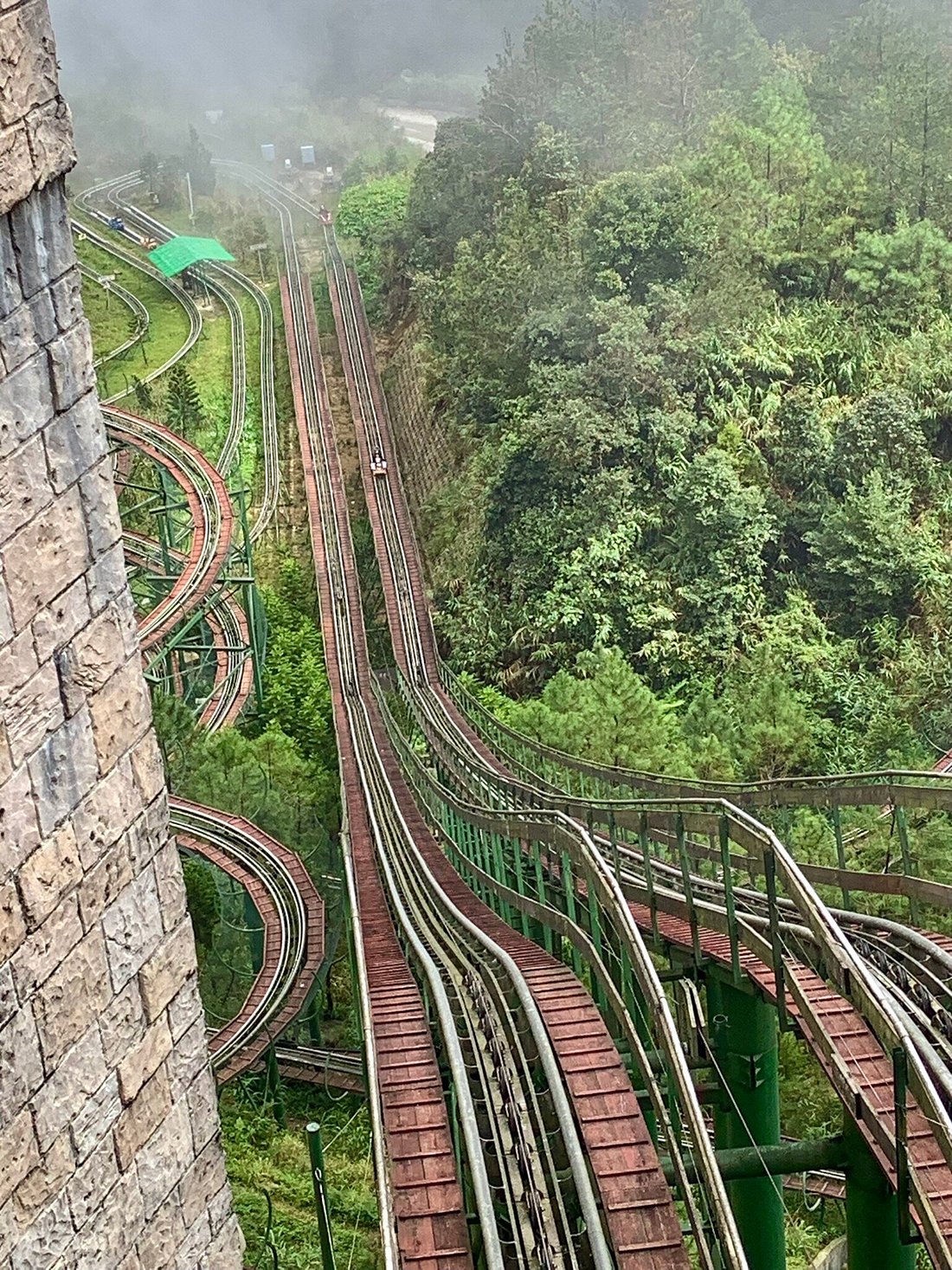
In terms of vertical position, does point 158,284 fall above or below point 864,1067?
above

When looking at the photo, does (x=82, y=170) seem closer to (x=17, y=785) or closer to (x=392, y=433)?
(x=392, y=433)

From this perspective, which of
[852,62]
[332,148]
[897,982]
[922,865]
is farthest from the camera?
[332,148]

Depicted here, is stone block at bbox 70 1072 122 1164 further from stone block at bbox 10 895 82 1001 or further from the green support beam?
the green support beam

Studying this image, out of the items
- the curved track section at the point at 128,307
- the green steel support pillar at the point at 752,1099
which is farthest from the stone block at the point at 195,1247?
the curved track section at the point at 128,307

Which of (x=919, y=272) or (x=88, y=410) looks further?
(x=919, y=272)

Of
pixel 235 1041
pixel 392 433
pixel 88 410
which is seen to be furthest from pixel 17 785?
pixel 392 433

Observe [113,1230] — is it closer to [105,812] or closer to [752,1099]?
[105,812]

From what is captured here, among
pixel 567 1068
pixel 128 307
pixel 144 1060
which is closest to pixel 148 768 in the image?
pixel 144 1060
